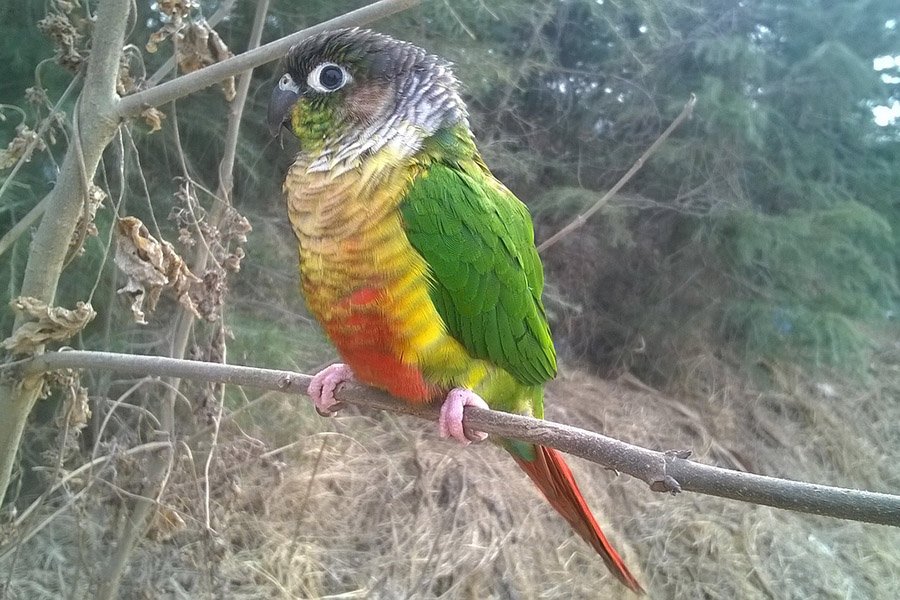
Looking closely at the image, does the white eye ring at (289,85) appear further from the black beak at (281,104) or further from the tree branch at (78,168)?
the tree branch at (78,168)

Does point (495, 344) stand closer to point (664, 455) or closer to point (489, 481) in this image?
point (664, 455)

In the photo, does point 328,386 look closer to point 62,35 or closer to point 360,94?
point 360,94

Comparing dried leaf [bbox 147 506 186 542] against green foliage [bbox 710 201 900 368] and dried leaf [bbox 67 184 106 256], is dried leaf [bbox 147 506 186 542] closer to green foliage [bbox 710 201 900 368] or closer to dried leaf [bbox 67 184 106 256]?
dried leaf [bbox 67 184 106 256]

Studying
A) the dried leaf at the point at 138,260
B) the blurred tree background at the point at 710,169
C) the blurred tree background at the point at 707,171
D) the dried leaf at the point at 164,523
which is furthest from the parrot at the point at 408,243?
the blurred tree background at the point at 710,169

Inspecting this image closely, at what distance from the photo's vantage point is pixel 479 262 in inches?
44.4

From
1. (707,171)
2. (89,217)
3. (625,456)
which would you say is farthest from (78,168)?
(707,171)

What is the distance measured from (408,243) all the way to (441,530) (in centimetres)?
167

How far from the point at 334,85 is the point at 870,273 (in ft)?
10.6

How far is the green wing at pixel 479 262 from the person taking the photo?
1083 millimetres

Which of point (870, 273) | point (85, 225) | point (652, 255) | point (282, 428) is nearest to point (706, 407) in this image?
point (652, 255)

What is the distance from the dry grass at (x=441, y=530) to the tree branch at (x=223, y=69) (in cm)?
108

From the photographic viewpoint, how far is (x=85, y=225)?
3.72ft

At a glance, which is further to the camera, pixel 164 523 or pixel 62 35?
pixel 164 523

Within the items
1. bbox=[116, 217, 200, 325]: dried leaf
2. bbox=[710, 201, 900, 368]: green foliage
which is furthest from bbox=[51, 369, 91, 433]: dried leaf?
bbox=[710, 201, 900, 368]: green foliage
